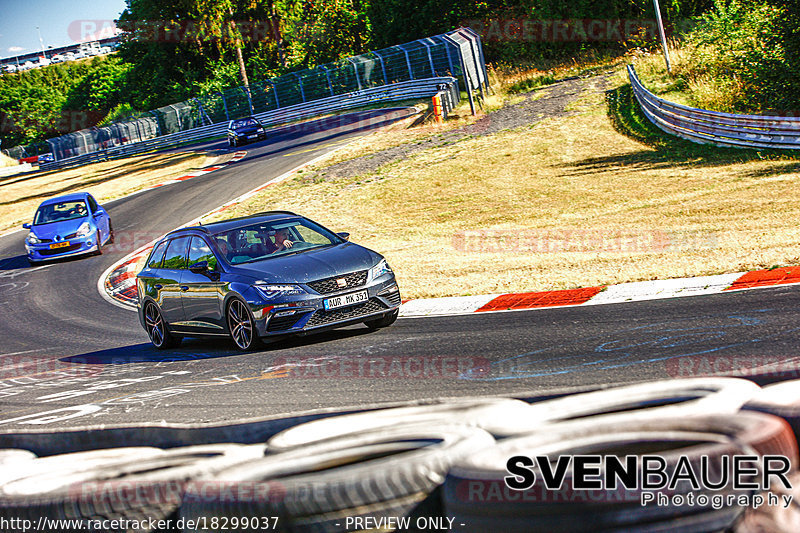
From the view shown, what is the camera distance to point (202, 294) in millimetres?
10703

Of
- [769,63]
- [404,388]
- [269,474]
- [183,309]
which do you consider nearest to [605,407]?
[269,474]

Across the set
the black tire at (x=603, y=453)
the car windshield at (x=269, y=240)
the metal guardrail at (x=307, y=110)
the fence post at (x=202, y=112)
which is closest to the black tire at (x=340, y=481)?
the black tire at (x=603, y=453)

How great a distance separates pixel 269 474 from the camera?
3.71m

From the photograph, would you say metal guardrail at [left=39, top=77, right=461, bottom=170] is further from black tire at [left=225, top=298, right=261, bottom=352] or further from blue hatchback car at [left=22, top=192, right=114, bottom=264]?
black tire at [left=225, top=298, right=261, bottom=352]

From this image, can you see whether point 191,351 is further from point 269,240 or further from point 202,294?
point 269,240

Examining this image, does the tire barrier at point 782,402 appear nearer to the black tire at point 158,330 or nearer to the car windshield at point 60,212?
the black tire at point 158,330

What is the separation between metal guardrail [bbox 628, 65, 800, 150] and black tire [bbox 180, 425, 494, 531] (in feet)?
61.8

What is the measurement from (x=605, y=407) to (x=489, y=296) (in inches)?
303

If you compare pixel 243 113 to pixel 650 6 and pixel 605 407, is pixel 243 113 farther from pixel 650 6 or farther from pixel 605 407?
pixel 605 407

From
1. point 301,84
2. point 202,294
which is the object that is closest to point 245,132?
point 301,84

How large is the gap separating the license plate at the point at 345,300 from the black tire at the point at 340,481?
5764 mm

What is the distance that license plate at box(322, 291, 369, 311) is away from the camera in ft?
31.7

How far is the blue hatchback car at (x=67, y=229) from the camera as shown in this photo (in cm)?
2327

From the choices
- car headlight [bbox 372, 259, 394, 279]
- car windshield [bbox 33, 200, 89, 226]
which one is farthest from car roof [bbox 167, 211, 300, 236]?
car windshield [bbox 33, 200, 89, 226]
